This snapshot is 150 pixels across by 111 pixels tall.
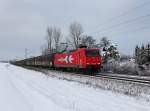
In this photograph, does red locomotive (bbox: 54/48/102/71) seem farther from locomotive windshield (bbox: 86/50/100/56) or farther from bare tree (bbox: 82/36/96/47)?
bare tree (bbox: 82/36/96/47)

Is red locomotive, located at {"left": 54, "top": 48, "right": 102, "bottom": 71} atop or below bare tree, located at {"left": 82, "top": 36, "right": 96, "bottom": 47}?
below

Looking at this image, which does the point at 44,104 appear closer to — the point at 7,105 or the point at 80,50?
the point at 7,105

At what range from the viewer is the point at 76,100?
12.4 meters

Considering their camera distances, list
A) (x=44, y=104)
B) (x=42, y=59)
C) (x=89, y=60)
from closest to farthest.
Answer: (x=44, y=104), (x=89, y=60), (x=42, y=59)

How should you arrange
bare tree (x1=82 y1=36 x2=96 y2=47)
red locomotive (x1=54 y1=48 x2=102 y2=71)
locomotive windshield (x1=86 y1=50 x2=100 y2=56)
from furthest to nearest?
bare tree (x1=82 y1=36 x2=96 y2=47) < locomotive windshield (x1=86 y1=50 x2=100 y2=56) < red locomotive (x1=54 y1=48 x2=102 y2=71)

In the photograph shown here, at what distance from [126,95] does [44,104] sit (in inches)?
152

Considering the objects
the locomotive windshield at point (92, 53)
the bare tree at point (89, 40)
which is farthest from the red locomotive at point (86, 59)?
the bare tree at point (89, 40)

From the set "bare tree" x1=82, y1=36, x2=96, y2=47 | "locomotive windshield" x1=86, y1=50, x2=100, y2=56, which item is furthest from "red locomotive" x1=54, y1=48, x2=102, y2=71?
"bare tree" x1=82, y1=36, x2=96, y2=47

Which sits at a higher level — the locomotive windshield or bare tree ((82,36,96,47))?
bare tree ((82,36,96,47))

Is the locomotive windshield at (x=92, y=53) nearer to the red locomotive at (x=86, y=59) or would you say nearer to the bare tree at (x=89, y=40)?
the red locomotive at (x=86, y=59)

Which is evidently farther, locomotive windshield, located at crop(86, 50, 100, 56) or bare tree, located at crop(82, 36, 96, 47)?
bare tree, located at crop(82, 36, 96, 47)

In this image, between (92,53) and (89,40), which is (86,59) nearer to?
(92,53)

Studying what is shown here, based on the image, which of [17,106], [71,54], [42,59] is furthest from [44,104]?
[42,59]

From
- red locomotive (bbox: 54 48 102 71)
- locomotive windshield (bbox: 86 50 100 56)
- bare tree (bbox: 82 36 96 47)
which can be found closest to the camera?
red locomotive (bbox: 54 48 102 71)
